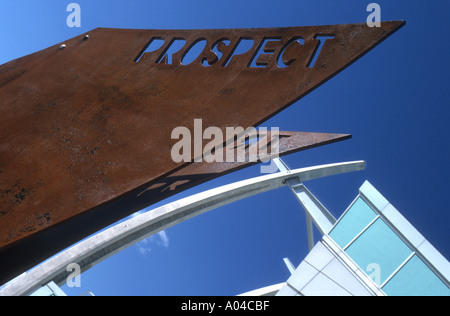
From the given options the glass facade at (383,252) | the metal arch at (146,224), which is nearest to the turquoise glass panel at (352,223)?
the glass facade at (383,252)

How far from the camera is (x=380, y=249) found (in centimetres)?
1341

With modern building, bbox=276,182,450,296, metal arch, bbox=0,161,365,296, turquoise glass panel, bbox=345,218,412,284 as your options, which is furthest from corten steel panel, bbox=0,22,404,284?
metal arch, bbox=0,161,365,296

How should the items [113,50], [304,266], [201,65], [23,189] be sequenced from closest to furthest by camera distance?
[23,189]
[201,65]
[113,50]
[304,266]

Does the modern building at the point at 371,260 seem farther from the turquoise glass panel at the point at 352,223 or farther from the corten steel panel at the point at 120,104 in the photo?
the corten steel panel at the point at 120,104

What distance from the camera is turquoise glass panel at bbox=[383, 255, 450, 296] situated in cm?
1225

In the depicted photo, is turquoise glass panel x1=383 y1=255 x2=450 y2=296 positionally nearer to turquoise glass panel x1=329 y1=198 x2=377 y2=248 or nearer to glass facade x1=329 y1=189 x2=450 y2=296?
glass facade x1=329 y1=189 x2=450 y2=296

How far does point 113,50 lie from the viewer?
7215mm

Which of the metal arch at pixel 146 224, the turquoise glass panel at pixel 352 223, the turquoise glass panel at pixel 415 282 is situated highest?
the metal arch at pixel 146 224

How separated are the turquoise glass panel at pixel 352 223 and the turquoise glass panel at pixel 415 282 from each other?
1.83 meters

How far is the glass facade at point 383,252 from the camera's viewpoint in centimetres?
1246

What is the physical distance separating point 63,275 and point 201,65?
43.1ft
